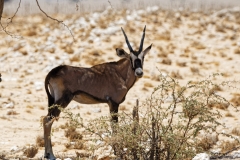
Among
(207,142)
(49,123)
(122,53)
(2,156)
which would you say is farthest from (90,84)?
(207,142)

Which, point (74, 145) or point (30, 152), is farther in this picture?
point (74, 145)

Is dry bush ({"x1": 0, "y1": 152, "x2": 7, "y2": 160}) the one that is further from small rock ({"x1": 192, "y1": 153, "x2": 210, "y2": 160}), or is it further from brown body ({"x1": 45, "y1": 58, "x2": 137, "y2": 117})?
small rock ({"x1": 192, "y1": 153, "x2": 210, "y2": 160})

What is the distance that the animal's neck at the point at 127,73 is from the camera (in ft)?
31.4

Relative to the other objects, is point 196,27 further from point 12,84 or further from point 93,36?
point 12,84

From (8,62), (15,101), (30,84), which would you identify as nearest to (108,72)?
(15,101)

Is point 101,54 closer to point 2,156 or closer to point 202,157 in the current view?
point 2,156

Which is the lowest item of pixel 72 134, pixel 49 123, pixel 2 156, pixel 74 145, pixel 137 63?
pixel 2 156

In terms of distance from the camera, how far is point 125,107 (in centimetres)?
1315

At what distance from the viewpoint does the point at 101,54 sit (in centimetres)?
2080

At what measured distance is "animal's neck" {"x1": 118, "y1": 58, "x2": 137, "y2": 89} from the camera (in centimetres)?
957

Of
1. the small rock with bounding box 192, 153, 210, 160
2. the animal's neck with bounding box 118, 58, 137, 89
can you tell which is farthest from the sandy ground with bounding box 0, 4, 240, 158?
the small rock with bounding box 192, 153, 210, 160

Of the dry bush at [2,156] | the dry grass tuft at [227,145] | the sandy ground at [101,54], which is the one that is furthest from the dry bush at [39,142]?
the dry grass tuft at [227,145]

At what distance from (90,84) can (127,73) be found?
0.87m

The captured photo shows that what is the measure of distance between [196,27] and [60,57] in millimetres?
9797
